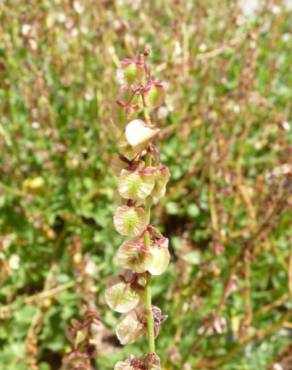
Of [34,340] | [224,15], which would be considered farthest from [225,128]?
[34,340]

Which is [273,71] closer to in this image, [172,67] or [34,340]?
[172,67]

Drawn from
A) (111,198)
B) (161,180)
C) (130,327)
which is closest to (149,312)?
(130,327)

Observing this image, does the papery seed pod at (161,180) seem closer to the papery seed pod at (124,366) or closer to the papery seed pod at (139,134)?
the papery seed pod at (139,134)

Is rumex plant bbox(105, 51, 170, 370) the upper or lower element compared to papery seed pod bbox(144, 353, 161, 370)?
upper

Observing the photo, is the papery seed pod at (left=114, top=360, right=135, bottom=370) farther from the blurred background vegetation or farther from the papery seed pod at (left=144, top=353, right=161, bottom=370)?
the blurred background vegetation

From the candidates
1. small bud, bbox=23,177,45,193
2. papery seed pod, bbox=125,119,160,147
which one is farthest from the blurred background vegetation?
papery seed pod, bbox=125,119,160,147

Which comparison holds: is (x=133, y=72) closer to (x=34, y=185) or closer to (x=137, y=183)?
(x=137, y=183)
